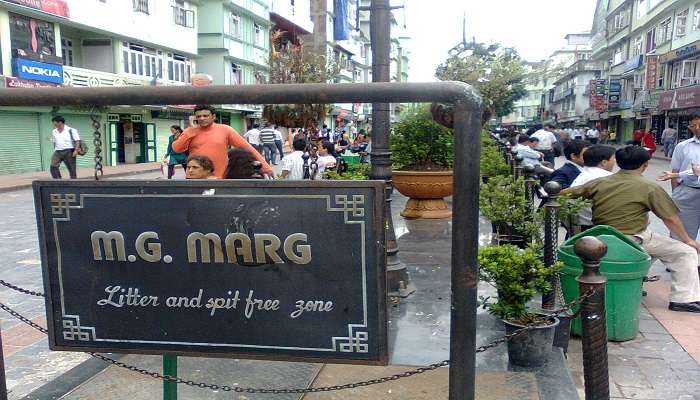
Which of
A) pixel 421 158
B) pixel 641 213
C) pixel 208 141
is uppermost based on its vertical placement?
pixel 208 141

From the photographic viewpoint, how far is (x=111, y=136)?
24.5 metres

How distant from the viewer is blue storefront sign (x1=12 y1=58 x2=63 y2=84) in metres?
18.3

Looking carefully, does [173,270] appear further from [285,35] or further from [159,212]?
[285,35]

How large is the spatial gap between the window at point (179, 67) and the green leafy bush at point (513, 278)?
85.8 feet

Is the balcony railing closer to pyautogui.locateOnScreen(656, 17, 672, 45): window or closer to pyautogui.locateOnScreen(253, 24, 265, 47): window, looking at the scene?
pyautogui.locateOnScreen(253, 24, 265, 47): window

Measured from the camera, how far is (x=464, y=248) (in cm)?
167

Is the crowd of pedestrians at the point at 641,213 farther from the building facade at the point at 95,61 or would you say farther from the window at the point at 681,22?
the window at the point at 681,22

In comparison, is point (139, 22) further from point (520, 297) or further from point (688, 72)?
point (688, 72)

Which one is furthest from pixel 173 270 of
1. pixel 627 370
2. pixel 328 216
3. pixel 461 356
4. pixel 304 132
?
pixel 304 132

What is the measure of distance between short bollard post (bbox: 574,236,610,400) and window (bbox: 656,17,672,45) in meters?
38.8

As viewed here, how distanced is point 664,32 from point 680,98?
30.1ft

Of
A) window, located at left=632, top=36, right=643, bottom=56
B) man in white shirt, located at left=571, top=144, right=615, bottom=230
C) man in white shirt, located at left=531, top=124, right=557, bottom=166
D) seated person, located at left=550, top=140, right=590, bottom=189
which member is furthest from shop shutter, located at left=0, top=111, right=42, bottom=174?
window, located at left=632, top=36, right=643, bottom=56

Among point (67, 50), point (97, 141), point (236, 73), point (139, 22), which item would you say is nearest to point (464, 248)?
point (97, 141)

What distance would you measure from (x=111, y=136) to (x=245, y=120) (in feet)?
44.1
